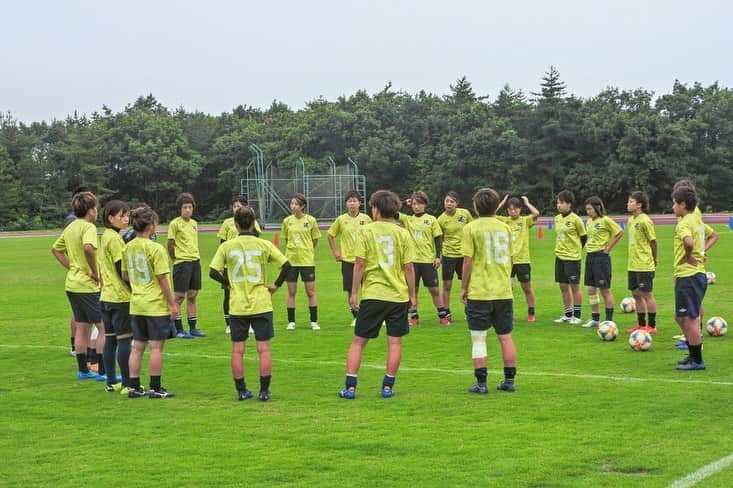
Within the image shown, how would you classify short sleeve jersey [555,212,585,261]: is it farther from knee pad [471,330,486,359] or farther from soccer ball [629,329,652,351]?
knee pad [471,330,486,359]

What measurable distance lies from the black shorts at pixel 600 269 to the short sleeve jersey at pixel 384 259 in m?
5.19

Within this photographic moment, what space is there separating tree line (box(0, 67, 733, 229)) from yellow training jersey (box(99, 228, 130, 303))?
52550 mm

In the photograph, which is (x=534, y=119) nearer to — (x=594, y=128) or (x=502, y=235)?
(x=594, y=128)

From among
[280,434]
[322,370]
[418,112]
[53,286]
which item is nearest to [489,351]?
[322,370]

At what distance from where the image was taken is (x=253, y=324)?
8.41 metres

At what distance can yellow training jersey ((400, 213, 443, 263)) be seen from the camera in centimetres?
1378

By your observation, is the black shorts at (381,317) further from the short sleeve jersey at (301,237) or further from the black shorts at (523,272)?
the black shorts at (523,272)

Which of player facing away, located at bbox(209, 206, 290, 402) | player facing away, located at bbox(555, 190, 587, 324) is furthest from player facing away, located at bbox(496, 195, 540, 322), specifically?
player facing away, located at bbox(209, 206, 290, 402)

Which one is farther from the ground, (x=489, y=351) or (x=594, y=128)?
(x=594, y=128)

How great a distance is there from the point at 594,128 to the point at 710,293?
4648cm

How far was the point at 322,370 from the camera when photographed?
10.0m

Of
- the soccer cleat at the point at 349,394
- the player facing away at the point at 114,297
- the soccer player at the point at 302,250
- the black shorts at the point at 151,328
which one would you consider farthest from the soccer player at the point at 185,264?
the soccer cleat at the point at 349,394

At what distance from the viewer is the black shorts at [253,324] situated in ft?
27.4

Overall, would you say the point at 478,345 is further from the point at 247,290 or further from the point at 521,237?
the point at 521,237
